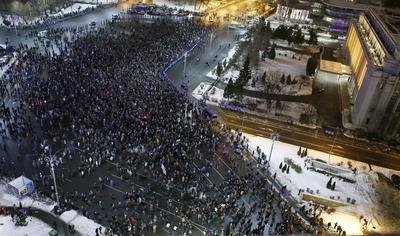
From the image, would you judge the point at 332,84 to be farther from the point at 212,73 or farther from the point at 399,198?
the point at 399,198

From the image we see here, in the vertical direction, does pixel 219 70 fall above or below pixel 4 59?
above

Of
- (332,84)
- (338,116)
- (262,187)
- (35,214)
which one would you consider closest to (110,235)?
(35,214)

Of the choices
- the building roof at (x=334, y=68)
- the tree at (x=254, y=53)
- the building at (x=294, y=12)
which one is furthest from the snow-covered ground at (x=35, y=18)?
the building roof at (x=334, y=68)

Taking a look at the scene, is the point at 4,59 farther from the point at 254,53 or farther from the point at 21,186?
the point at 254,53

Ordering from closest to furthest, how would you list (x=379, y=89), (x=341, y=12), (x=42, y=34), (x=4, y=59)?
(x=379, y=89) → (x=4, y=59) → (x=42, y=34) → (x=341, y=12)

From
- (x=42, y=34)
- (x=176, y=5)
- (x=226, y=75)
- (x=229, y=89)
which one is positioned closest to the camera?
(x=229, y=89)

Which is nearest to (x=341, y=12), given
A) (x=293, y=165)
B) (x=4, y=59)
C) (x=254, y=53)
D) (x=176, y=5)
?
(x=254, y=53)

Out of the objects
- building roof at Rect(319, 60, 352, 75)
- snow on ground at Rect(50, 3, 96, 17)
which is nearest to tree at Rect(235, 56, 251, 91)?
building roof at Rect(319, 60, 352, 75)
